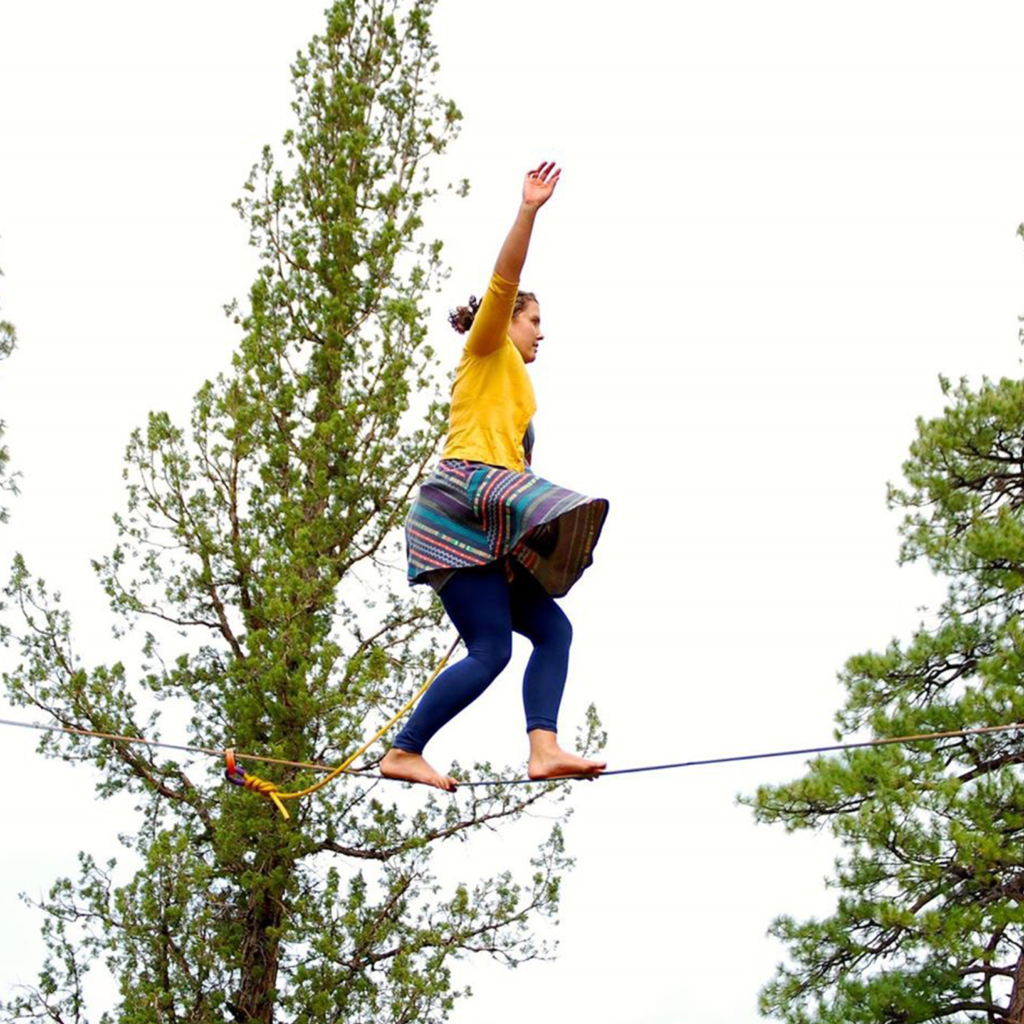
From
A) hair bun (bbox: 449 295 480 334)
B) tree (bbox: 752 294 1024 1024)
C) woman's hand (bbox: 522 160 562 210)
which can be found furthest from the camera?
tree (bbox: 752 294 1024 1024)

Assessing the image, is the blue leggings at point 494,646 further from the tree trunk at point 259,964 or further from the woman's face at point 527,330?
the tree trunk at point 259,964

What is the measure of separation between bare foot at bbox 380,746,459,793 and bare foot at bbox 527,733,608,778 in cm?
21

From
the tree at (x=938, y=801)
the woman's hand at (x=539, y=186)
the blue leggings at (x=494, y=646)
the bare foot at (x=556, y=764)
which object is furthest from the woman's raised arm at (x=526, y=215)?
the tree at (x=938, y=801)

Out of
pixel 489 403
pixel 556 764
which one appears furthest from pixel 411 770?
pixel 489 403

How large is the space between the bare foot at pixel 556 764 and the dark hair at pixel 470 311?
1042 mm

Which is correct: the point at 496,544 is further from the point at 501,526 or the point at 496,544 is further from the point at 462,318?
the point at 462,318

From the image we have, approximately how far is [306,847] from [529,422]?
218 inches

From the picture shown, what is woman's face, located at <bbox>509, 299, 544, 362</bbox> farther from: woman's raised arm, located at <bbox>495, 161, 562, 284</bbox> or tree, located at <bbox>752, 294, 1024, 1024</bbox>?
tree, located at <bbox>752, 294, 1024, 1024</bbox>

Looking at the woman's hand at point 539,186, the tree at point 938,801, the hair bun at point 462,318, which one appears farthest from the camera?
the tree at point 938,801

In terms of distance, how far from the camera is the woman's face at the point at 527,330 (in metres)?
3.80

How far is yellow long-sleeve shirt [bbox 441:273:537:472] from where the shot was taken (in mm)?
3689

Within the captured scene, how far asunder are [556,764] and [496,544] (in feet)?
1.69

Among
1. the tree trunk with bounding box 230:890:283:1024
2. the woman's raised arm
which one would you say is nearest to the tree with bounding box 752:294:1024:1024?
the tree trunk with bounding box 230:890:283:1024

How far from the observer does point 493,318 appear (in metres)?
3.57
